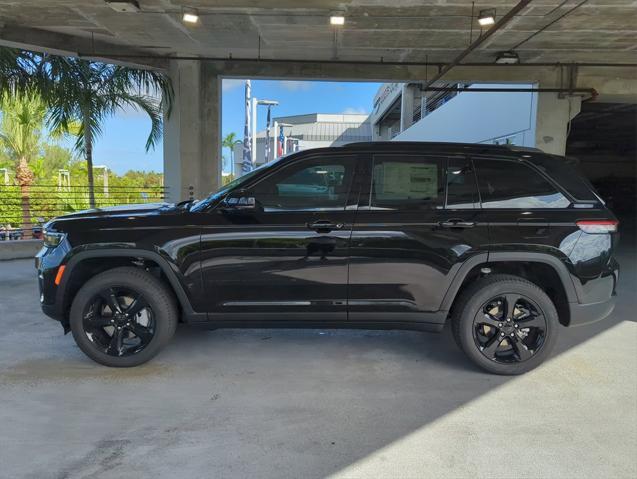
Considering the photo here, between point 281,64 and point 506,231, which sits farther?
point 281,64

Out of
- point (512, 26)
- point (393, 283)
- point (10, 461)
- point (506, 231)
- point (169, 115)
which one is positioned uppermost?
point (512, 26)

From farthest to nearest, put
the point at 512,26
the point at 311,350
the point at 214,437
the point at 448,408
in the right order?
the point at 512,26, the point at 311,350, the point at 448,408, the point at 214,437

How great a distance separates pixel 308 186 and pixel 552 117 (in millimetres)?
9424

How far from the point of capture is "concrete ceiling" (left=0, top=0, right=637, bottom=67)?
7.64 meters

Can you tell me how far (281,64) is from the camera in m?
11.5

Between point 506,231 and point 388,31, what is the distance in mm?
6129

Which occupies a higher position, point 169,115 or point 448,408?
point 169,115

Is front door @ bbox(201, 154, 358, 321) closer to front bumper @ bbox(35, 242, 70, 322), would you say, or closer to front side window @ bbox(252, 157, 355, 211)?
front side window @ bbox(252, 157, 355, 211)

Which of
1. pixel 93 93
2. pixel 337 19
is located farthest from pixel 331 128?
pixel 337 19

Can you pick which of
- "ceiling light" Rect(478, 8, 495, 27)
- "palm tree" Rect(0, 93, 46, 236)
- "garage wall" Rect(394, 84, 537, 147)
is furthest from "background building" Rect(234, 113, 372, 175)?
"ceiling light" Rect(478, 8, 495, 27)

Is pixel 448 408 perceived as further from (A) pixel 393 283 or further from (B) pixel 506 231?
(B) pixel 506 231

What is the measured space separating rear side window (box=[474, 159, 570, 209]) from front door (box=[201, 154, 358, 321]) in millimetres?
1145

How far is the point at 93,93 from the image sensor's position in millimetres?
11703

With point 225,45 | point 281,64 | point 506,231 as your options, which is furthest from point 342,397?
point 281,64
